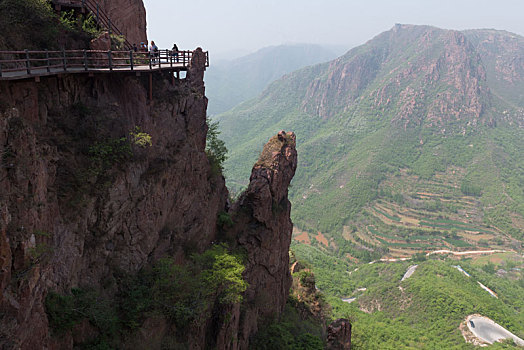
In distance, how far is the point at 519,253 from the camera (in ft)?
471

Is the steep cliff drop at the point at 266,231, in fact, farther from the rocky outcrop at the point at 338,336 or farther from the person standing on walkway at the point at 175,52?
the person standing on walkway at the point at 175,52

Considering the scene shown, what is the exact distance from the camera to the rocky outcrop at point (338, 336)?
32438 mm

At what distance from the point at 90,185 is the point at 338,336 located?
28.8 meters

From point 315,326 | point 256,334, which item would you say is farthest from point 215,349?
point 315,326

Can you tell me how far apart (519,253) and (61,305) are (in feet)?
607

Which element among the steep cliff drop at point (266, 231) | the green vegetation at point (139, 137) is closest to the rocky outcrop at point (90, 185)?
the green vegetation at point (139, 137)

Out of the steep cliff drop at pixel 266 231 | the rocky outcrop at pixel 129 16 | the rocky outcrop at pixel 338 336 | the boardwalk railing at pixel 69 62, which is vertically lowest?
the rocky outcrop at pixel 338 336

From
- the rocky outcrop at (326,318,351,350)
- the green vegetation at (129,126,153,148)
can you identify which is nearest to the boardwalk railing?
the green vegetation at (129,126,153,148)

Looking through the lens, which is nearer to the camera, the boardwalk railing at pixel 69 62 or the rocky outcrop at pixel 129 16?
the boardwalk railing at pixel 69 62

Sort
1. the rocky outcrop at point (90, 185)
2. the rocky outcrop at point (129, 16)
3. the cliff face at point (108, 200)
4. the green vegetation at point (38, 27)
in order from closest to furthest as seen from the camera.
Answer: the rocky outcrop at point (90, 185) < the cliff face at point (108, 200) < the green vegetation at point (38, 27) < the rocky outcrop at point (129, 16)

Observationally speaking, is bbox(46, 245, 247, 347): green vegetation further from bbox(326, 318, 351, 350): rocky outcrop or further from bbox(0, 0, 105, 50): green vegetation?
bbox(326, 318, 351, 350): rocky outcrop

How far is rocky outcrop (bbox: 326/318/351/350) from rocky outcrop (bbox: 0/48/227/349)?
17.2 m

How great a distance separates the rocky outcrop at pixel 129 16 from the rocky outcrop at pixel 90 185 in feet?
31.9

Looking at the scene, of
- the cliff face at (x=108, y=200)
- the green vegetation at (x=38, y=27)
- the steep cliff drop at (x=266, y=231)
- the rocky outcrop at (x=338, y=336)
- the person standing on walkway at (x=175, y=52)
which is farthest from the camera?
the rocky outcrop at (x=338, y=336)
